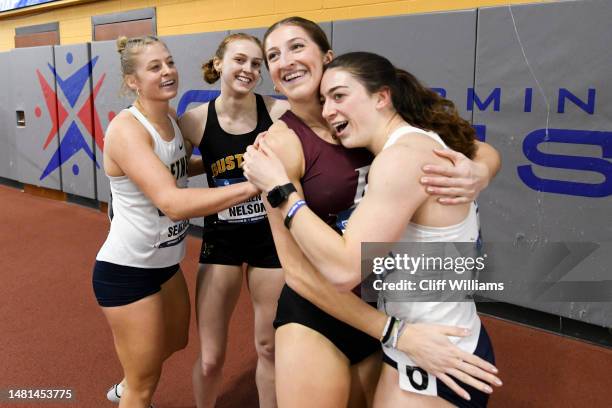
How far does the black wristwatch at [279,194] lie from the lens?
1.29 m

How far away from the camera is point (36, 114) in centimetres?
679

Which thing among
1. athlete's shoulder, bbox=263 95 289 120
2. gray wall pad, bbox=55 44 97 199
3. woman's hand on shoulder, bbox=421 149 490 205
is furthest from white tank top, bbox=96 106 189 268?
gray wall pad, bbox=55 44 97 199

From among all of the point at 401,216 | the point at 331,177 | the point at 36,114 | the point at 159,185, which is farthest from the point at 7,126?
the point at 401,216

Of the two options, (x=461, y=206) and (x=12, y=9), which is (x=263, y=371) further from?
(x=12, y=9)

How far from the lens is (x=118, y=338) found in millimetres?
1848

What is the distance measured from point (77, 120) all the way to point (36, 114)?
102 centimetres

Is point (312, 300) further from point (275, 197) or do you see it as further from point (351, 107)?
point (351, 107)

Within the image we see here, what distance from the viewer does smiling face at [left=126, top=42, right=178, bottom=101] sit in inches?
73.1

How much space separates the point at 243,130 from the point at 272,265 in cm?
58

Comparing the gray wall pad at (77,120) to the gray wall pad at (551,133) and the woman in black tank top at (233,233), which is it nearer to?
the woman in black tank top at (233,233)

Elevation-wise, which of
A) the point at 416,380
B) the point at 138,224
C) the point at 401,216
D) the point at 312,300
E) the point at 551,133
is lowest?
the point at 416,380

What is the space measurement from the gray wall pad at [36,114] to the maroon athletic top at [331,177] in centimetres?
604

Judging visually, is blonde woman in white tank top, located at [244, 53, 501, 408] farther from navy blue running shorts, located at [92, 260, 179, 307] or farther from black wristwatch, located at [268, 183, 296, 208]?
navy blue running shorts, located at [92, 260, 179, 307]

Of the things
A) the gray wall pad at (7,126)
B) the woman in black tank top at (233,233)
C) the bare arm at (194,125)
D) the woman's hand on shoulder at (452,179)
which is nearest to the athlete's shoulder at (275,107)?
the woman in black tank top at (233,233)
